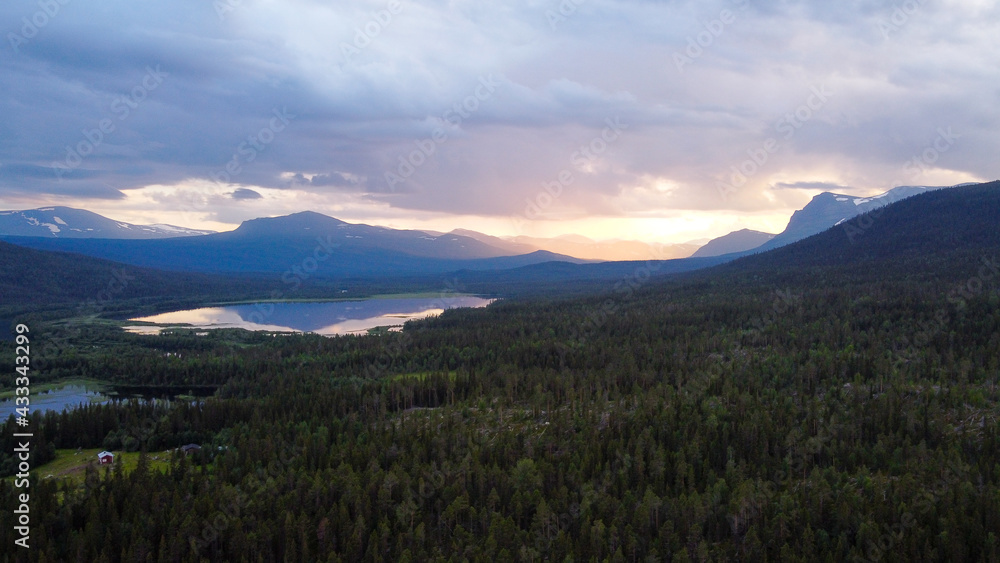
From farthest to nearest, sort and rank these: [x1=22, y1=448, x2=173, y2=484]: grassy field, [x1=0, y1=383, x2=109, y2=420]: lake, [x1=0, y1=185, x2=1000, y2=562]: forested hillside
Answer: [x1=0, y1=383, x2=109, y2=420]: lake → [x1=22, y1=448, x2=173, y2=484]: grassy field → [x1=0, y1=185, x2=1000, y2=562]: forested hillside

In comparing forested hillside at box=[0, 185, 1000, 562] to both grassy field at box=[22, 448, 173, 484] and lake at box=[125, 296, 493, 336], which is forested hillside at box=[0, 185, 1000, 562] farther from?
lake at box=[125, 296, 493, 336]

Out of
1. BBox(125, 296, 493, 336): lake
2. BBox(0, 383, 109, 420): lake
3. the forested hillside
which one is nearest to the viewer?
the forested hillside

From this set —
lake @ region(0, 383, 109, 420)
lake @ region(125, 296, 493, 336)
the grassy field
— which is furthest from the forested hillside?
lake @ region(125, 296, 493, 336)

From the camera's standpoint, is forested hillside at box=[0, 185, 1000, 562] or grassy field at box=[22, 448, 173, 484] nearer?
forested hillside at box=[0, 185, 1000, 562]

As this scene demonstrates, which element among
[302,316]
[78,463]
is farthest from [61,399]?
[302,316]

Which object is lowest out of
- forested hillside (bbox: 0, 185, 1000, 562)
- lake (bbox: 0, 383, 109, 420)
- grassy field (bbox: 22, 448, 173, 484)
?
lake (bbox: 0, 383, 109, 420)

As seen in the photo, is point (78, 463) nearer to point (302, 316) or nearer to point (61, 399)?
point (61, 399)
